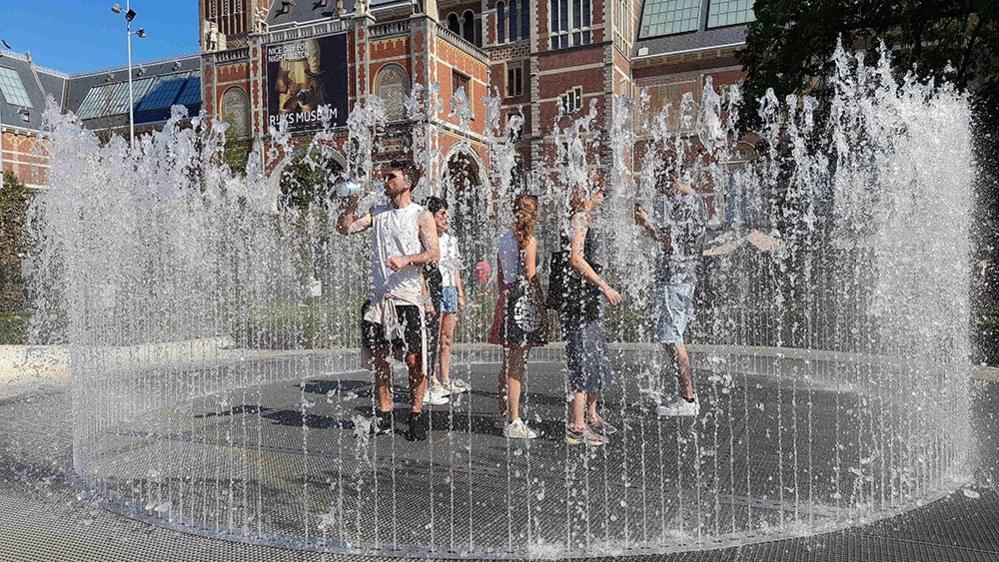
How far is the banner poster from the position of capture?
30500 mm

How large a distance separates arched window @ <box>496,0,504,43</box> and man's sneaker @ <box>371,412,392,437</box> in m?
31.4

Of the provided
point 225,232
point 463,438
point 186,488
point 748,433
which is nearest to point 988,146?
point 748,433

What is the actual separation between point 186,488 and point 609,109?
29.7 metres

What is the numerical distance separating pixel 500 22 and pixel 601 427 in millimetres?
31919

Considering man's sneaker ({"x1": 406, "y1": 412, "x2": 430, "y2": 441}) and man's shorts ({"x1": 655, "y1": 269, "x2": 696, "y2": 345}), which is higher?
man's shorts ({"x1": 655, "y1": 269, "x2": 696, "y2": 345})

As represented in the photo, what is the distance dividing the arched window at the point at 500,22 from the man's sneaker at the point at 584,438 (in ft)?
104

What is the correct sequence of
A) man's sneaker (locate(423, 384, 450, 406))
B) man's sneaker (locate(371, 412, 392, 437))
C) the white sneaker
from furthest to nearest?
the white sneaker < man's sneaker (locate(423, 384, 450, 406)) < man's sneaker (locate(371, 412, 392, 437))

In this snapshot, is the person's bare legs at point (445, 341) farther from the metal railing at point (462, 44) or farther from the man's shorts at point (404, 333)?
the metal railing at point (462, 44)

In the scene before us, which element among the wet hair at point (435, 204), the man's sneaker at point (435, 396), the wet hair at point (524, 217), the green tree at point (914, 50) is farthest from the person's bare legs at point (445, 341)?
the green tree at point (914, 50)

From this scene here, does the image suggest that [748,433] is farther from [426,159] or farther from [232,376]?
[426,159]

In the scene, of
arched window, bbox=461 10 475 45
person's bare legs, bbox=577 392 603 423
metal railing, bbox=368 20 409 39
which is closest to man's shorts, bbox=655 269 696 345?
person's bare legs, bbox=577 392 603 423

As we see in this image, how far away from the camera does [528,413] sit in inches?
214

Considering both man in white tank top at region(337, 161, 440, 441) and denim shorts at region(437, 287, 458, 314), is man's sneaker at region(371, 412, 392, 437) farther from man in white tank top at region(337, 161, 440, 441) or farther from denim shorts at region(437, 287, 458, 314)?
denim shorts at region(437, 287, 458, 314)

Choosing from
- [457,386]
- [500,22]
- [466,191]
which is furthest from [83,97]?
[457,386]
